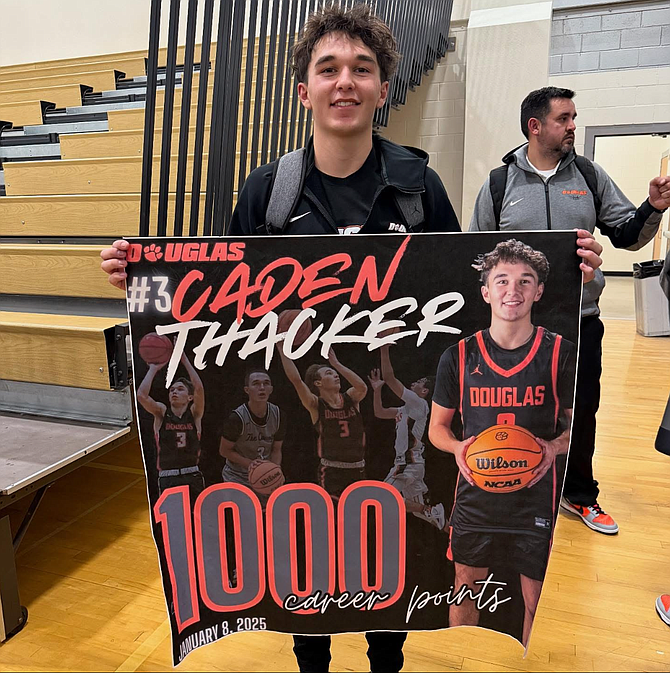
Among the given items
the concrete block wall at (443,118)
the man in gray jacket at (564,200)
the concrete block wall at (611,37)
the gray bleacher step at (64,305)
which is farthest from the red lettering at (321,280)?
the concrete block wall at (611,37)

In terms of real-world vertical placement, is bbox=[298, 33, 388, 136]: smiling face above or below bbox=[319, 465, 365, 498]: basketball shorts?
above

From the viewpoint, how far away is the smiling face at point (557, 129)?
1.95 m

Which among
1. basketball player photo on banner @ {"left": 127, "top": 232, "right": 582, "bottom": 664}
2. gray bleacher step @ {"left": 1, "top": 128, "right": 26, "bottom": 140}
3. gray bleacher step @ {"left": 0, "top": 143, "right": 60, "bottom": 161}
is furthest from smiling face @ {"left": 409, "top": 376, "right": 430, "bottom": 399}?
gray bleacher step @ {"left": 1, "top": 128, "right": 26, "bottom": 140}

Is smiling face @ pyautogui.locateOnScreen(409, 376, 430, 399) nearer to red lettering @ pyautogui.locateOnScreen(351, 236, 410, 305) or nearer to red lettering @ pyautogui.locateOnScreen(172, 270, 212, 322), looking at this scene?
red lettering @ pyautogui.locateOnScreen(351, 236, 410, 305)

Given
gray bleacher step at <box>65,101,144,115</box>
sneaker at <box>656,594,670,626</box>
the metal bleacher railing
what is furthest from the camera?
gray bleacher step at <box>65,101,144,115</box>

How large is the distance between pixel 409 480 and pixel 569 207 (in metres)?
1.33

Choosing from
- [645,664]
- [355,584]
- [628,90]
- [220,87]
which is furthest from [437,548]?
[628,90]

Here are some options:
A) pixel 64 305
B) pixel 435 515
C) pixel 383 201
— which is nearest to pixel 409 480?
pixel 435 515

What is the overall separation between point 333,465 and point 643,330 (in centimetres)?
540

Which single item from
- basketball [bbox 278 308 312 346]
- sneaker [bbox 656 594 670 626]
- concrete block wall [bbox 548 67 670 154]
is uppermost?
concrete block wall [bbox 548 67 670 154]

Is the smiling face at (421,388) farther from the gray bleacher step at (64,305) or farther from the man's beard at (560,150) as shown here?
the gray bleacher step at (64,305)

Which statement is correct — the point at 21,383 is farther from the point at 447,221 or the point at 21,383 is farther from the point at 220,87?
the point at 447,221

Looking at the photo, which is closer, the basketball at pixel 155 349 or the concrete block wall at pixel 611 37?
the basketball at pixel 155 349

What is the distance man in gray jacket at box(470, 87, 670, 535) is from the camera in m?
1.96
